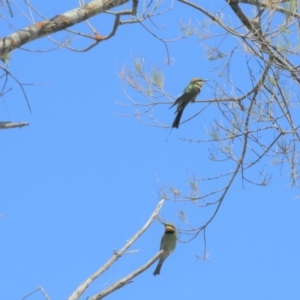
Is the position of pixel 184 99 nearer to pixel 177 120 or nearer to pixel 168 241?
pixel 177 120

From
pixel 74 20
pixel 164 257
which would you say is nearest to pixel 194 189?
pixel 164 257

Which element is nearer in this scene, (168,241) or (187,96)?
(168,241)

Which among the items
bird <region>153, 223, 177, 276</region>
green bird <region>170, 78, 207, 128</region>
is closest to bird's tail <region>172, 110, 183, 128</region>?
green bird <region>170, 78, 207, 128</region>

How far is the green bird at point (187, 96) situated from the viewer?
12.2 ft

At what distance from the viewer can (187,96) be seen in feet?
12.9

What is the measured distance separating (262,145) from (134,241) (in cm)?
164

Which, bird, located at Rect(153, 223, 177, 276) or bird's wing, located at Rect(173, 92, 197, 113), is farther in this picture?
bird's wing, located at Rect(173, 92, 197, 113)

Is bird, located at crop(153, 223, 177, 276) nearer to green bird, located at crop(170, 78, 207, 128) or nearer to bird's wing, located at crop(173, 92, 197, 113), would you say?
green bird, located at crop(170, 78, 207, 128)

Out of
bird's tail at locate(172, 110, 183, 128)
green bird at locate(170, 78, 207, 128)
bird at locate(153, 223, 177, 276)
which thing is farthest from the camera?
green bird at locate(170, 78, 207, 128)

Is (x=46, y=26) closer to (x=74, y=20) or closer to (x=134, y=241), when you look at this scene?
(x=74, y=20)

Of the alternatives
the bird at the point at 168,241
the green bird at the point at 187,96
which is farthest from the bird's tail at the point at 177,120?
the bird at the point at 168,241

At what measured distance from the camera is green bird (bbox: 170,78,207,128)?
3732 mm

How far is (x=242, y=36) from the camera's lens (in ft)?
9.34

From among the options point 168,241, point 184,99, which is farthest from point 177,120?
point 168,241
